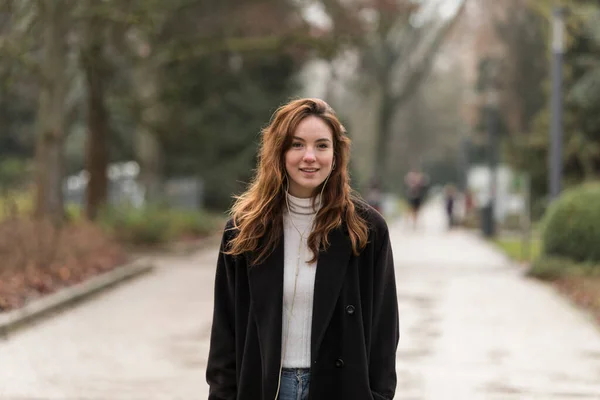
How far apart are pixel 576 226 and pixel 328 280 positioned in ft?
49.9

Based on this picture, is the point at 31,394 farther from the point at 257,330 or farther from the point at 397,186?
the point at 397,186

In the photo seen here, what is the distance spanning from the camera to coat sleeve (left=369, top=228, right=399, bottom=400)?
3.80 m

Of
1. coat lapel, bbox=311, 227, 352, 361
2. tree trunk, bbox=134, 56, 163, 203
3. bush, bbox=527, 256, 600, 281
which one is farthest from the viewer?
tree trunk, bbox=134, 56, 163, 203

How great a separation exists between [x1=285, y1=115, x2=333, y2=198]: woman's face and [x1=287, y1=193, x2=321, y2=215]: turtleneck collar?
0.07 m

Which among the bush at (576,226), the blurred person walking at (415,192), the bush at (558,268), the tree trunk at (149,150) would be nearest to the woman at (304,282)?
the bush at (558,268)

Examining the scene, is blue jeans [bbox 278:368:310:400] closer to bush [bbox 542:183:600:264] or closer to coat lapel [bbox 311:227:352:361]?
coat lapel [bbox 311:227:352:361]

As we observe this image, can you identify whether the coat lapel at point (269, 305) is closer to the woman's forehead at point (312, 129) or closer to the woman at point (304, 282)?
the woman at point (304, 282)

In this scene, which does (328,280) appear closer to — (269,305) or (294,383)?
(269,305)

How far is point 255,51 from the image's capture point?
2533 centimetres

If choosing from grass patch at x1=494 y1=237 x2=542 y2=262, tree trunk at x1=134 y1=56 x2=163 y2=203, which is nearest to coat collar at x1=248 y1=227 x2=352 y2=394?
grass patch at x1=494 y1=237 x2=542 y2=262

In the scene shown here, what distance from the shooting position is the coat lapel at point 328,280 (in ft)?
12.0

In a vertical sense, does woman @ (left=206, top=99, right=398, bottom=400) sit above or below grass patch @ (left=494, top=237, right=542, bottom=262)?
below

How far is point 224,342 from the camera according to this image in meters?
3.84

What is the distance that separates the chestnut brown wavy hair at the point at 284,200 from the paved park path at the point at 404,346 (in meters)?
4.94
